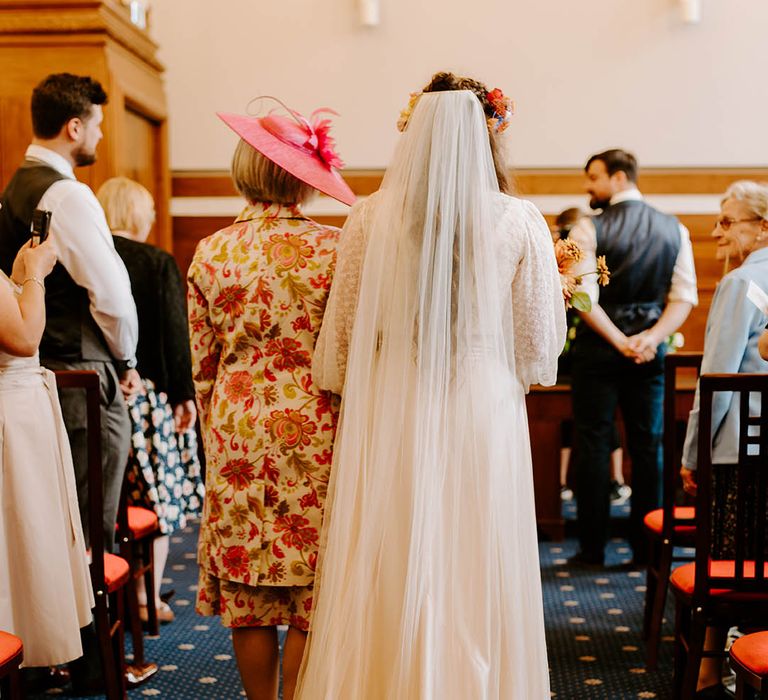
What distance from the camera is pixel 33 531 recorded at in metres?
2.49

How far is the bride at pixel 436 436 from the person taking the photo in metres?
2.19

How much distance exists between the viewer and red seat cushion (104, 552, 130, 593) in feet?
9.80

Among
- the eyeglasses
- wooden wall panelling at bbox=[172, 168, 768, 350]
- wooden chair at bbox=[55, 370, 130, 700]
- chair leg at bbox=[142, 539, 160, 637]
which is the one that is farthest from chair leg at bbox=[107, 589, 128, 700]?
wooden wall panelling at bbox=[172, 168, 768, 350]

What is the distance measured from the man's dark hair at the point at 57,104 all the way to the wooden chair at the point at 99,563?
0.87m

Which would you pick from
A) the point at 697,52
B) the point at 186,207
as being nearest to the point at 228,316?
the point at 186,207

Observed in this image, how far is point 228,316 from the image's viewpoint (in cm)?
247

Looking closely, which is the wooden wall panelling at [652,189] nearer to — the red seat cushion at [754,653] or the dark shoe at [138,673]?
the dark shoe at [138,673]

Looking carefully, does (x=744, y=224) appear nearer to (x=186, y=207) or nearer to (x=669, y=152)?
(x=669, y=152)

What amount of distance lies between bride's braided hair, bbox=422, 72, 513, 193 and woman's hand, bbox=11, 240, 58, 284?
101 cm

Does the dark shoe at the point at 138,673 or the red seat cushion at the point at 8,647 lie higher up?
the red seat cushion at the point at 8,647

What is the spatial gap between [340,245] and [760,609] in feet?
4.95

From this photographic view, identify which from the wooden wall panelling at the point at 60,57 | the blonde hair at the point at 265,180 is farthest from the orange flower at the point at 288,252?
the wooden wall panelling at the point at 60,57

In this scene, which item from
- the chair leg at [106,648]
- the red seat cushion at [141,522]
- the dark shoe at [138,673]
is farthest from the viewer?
the red seat cushion at [141,522]

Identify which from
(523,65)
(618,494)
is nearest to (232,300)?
(618,494)
